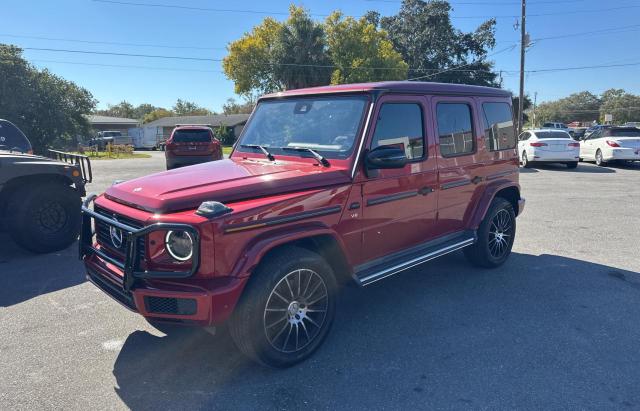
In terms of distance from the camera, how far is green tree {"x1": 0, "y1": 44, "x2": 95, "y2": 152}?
82.7 feet

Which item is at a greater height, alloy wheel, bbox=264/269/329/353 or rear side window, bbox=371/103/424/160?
rear side window, bbox=371/103/424/160

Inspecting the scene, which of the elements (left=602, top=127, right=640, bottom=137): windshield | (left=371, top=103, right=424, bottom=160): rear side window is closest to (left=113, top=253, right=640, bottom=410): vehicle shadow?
(left=371, top=103, right=424, bottom=160): rear side window

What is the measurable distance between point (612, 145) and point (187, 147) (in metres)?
15.8

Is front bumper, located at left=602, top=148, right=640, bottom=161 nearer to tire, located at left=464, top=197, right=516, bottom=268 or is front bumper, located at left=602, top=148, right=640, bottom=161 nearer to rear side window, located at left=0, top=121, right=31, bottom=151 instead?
tire, located at left=464, top=197, right=516, bottom=268

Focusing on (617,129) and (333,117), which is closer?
(333,117)

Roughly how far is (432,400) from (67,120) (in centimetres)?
3148

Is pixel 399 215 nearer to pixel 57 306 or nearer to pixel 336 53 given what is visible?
pixel 57 306

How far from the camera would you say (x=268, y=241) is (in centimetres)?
288

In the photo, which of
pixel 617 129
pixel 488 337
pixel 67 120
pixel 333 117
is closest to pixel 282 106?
pixel 333 117

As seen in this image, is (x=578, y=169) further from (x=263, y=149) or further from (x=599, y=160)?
(x=263, y=149)

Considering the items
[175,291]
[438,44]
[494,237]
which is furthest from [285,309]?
[438,44]

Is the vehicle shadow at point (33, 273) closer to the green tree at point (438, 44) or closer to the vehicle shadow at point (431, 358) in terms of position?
the vehicle shadow at point (431, 358)

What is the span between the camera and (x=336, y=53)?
36.1m

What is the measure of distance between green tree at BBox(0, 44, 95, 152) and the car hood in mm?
27585
